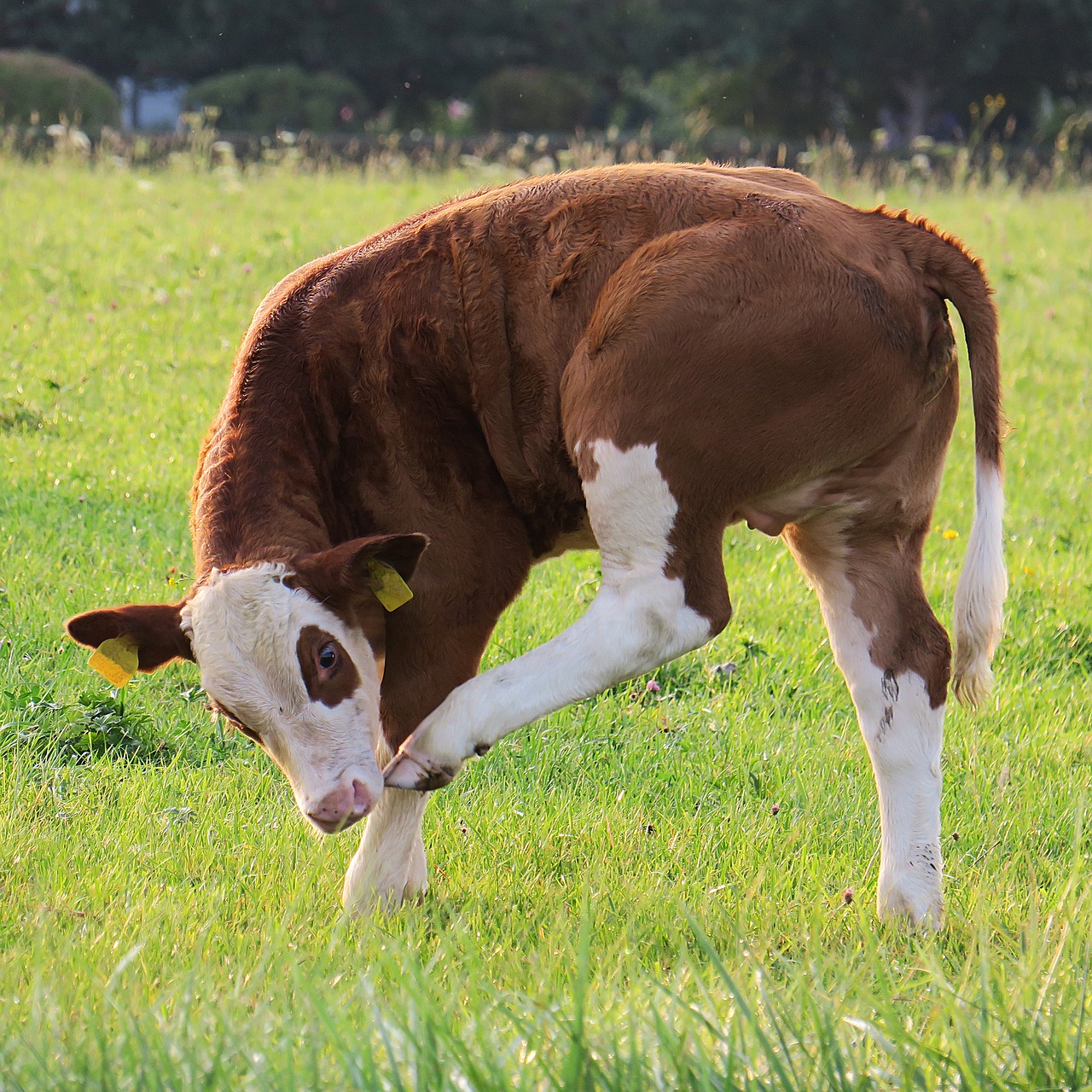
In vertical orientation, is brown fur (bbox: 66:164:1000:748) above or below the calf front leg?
above

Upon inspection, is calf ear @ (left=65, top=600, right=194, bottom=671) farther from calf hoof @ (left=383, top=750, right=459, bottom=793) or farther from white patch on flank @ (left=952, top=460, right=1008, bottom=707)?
white patch on flank @ (left=952, top=460, right=1008, bottom=707)

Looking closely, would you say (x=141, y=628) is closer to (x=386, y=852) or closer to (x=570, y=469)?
(x=386, y=852)

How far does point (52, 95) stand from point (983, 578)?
23088 mm

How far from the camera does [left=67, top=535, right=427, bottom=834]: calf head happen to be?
341 centimetres

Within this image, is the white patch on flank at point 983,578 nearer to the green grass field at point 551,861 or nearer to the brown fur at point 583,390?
the brown fur at point 583,390

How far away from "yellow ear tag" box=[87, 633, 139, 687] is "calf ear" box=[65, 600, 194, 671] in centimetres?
1

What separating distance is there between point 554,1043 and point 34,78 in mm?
24433

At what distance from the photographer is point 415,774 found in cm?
344

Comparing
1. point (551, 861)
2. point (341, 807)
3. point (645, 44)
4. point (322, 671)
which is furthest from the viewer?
point (645, 44)

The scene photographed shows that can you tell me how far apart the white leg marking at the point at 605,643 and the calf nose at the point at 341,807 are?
8 centimetres

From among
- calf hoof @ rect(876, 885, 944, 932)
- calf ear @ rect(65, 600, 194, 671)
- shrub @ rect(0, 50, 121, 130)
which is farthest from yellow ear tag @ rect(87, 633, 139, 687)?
shrub @ rect(0, 50, 121, 130)

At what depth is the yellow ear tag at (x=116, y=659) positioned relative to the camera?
3553 millimetres

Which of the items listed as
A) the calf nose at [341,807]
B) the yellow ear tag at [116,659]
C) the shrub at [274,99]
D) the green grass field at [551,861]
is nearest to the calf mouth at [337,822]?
the calf nose at [341,807]

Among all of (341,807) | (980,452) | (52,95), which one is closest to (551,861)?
(341,807)
